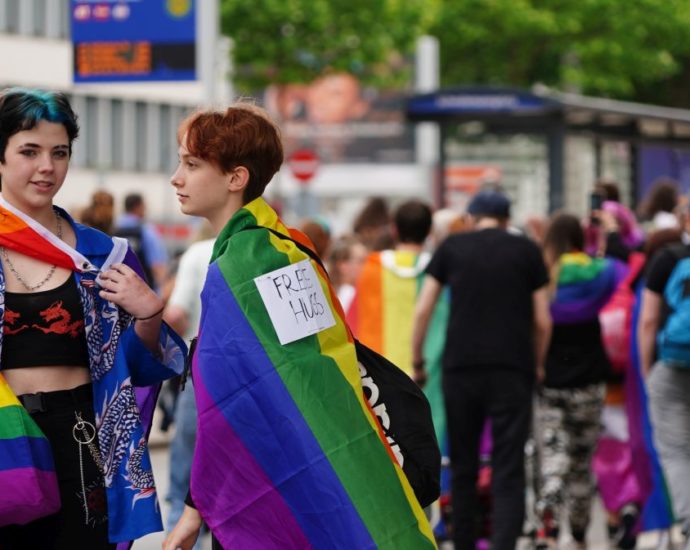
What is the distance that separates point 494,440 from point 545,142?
14.1m

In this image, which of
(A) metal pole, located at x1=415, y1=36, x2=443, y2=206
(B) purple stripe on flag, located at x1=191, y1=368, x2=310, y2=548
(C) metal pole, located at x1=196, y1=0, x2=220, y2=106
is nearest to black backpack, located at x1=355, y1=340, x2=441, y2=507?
→ (B) purple stripe on flag, located at x1=191, y1=368, x2=310, y2=548

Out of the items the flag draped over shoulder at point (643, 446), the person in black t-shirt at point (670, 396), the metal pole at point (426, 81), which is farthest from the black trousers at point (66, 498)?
the metal pole at point (426, 81)

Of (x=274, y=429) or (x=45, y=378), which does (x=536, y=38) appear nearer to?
(x=45, y=378)

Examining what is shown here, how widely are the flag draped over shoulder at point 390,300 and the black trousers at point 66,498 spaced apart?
553cm

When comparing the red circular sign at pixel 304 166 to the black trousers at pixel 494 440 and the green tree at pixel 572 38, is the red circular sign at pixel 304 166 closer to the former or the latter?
the green tree at pixel 572 38

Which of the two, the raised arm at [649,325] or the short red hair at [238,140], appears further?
the raised arm at [649,325]

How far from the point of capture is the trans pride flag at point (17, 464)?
5219mm

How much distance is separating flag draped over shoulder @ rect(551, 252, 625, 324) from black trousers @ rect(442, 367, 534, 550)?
4.45 feet

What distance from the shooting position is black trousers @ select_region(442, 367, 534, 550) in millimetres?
9711

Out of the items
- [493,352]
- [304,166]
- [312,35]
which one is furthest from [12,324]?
[312,35]

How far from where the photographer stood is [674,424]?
31.2ft

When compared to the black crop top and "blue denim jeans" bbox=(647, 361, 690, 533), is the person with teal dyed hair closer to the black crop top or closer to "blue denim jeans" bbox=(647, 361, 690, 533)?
the black crop top

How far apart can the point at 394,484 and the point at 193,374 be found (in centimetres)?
57

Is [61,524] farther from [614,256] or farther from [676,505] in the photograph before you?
[614,256]
